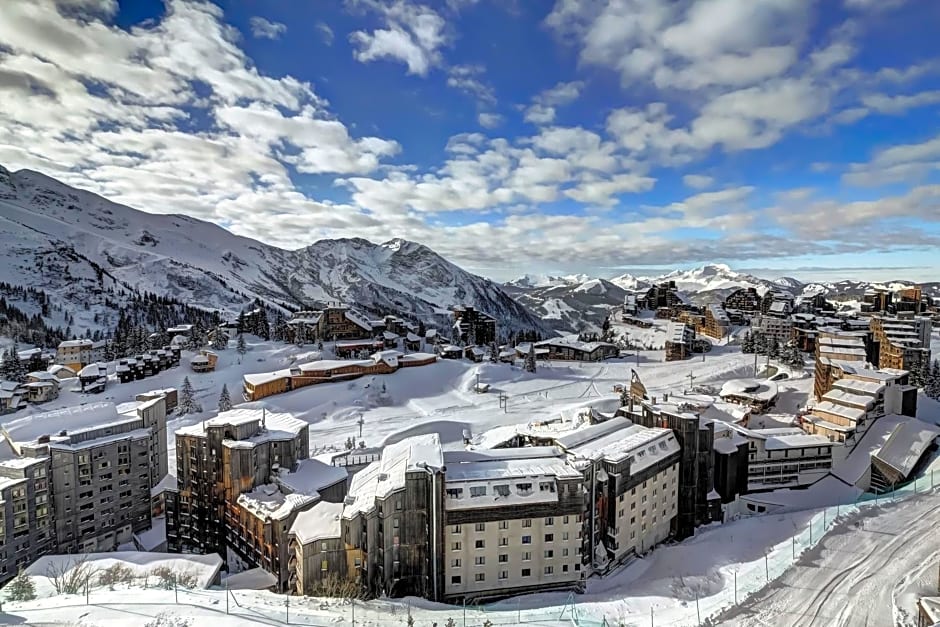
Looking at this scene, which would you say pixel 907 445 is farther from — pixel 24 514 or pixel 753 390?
pixel 24 514

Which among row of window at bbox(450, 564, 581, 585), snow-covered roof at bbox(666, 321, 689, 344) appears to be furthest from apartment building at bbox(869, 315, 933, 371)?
row of window at bbox(450, 564, 581, 585)

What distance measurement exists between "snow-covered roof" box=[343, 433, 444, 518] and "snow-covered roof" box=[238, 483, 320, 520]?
12.5ft

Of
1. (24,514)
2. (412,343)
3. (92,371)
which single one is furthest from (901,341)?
(92,371)

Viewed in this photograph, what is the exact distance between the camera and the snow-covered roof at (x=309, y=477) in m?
32.7

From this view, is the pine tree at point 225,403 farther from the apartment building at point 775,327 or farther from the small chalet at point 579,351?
the apartment building at point 775,327

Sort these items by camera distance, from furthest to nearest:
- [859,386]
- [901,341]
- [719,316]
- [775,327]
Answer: [719,316] < [775,327] < [901,341] < [859,386]

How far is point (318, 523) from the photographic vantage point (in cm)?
2708

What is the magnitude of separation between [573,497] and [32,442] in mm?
37106

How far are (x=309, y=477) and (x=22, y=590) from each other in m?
15.2

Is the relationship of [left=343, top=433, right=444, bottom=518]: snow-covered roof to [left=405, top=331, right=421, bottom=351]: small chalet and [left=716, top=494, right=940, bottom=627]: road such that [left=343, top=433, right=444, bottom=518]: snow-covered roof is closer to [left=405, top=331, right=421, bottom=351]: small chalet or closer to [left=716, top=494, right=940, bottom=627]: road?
[left=716, top=494, right=940, bottom=627]: road

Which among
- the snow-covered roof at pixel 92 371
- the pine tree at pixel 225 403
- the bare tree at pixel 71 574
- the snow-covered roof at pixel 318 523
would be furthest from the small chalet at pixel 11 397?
the snow-covered roof at pixel 318 523

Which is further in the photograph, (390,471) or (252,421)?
(252,421)

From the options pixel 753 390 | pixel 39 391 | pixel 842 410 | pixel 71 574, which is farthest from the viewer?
pixel 39 391

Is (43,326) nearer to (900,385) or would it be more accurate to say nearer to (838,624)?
(838,624)
